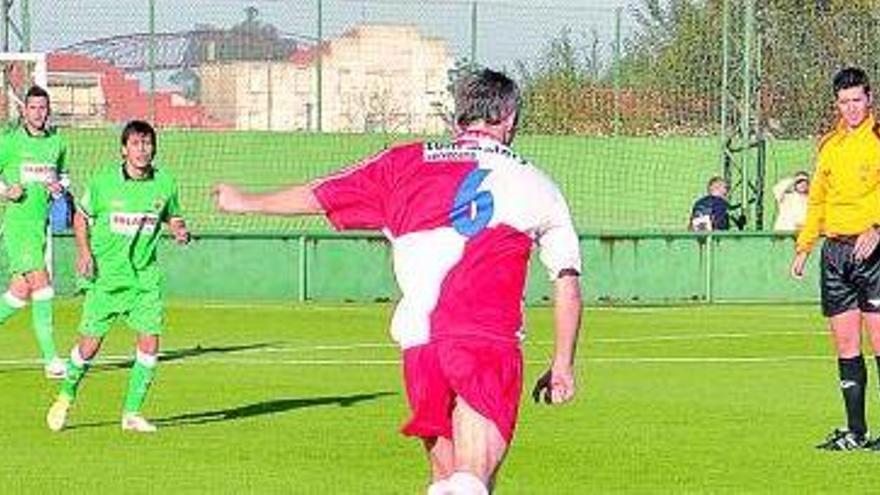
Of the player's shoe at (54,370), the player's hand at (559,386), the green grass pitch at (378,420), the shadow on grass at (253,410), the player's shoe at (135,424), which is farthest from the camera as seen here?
the player's shoe at (54,370)

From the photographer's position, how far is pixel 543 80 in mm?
39688

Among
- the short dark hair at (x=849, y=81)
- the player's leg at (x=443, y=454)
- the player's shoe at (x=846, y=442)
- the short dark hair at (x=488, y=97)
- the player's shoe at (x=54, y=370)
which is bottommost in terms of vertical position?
the player's shoe at (x=54, y=370)

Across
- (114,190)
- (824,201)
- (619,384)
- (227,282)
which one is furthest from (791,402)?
(227,282)

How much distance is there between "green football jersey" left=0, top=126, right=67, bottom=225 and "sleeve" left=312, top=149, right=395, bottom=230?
1153 cm

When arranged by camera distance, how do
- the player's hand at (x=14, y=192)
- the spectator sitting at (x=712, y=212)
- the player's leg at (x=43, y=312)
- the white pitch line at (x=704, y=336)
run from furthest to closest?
1. the spectator sitting at (x=712, y=212)
2. the white pitch line at (x=704, y=336)
3. the player's leg at (x=43, y=312)
4. the player's hand at (x=14, y=192)

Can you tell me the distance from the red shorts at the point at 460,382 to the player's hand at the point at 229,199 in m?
0.78

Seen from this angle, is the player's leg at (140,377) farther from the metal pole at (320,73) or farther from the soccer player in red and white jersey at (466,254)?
the metal pole at (320,73)

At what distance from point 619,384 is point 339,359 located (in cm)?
376

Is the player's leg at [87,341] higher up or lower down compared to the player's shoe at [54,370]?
higher up

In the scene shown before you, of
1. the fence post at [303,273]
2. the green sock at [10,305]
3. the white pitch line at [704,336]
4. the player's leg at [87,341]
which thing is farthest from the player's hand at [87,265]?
the fence post at [303,273]

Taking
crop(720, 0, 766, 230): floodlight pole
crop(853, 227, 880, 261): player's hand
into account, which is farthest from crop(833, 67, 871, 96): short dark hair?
crop(720, 0, 766, 230): floodlight pole

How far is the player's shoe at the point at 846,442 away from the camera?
1513 cm

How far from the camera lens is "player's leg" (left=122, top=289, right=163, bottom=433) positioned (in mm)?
15523

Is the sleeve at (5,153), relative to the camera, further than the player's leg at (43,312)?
No
